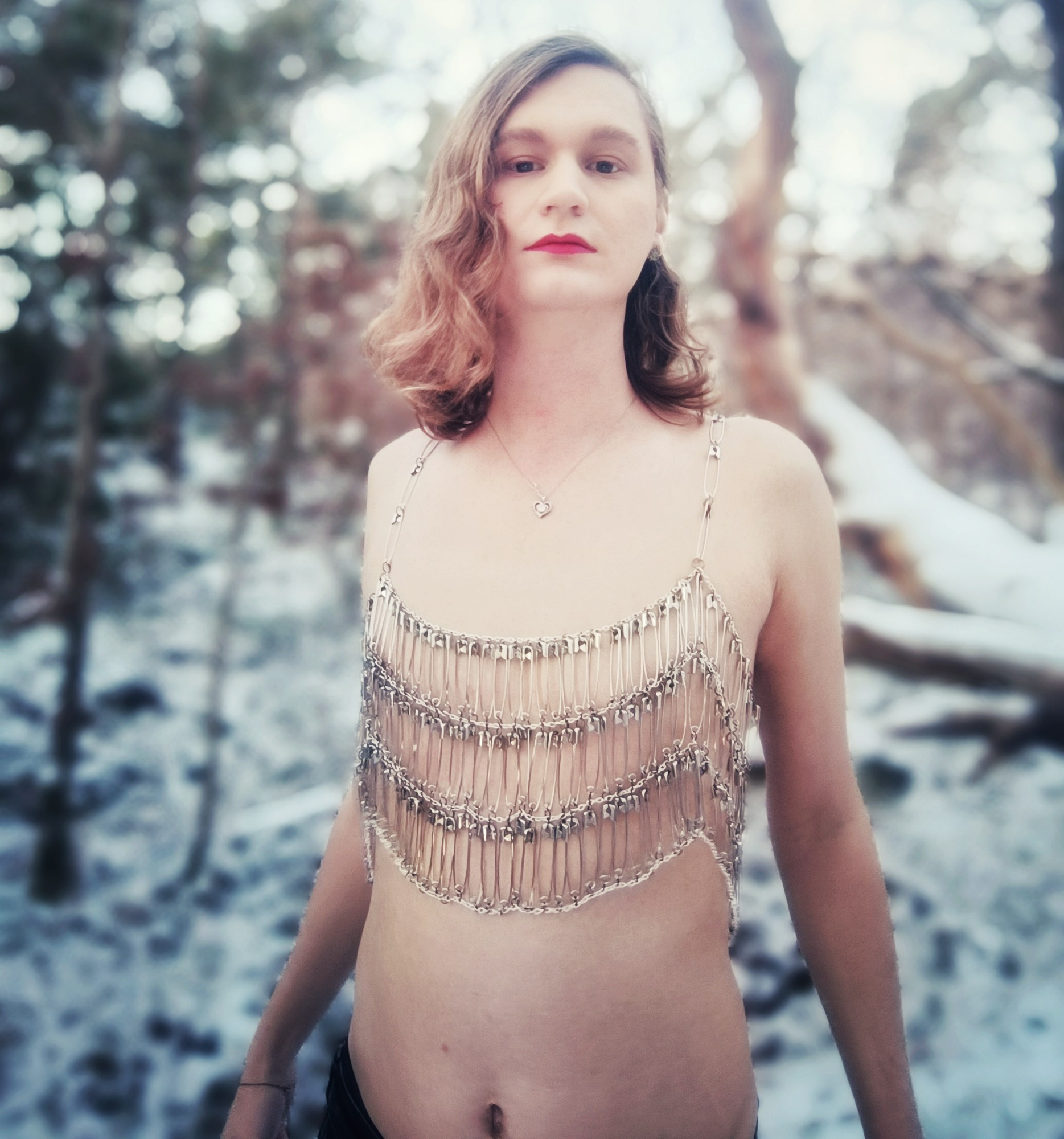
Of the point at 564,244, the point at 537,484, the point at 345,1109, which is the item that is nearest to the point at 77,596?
the point at 345,1109

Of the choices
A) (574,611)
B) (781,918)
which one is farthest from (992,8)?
(574,611)

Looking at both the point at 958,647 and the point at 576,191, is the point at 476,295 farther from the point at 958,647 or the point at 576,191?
the point at 958,647

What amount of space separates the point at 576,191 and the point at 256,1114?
1.23 meters

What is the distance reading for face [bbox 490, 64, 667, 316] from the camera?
871mm

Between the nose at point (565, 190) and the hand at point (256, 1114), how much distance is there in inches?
46.6

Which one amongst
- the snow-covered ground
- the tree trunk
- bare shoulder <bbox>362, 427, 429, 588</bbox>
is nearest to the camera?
bare shoulder <bbox>362, 427, 429, 588</bbox>

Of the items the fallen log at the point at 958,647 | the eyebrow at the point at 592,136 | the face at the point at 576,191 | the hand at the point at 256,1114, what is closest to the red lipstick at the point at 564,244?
the face at the point at 576,191

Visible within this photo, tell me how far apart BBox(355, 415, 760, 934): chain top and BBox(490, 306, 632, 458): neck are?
0.57 ft

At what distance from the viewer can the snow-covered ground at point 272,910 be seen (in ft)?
7.27

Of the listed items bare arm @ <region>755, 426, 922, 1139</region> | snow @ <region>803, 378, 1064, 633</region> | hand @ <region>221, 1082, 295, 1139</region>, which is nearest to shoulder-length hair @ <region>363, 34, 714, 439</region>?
bare arm @ <region>755, 426, 922, 1139</region>

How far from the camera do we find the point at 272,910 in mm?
2936

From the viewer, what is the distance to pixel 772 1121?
83.4 inches

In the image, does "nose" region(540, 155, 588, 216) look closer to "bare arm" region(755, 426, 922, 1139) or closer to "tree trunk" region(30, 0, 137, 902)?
"bare arm" region(755, 426, 922, 1139)

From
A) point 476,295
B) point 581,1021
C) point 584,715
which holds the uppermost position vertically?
point 476,295
